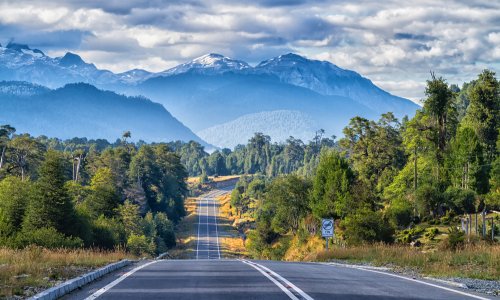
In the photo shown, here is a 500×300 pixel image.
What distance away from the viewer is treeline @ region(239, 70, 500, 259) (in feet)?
285

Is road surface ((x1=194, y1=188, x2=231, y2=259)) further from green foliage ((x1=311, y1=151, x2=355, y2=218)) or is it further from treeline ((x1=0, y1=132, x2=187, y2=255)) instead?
green foliage ((x1=311, y1=151, x2=355, y2=218))

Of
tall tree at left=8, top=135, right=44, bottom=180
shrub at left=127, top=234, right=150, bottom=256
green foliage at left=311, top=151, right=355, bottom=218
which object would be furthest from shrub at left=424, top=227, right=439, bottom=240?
tall tree at left=8, top=135, right=44, bottom=180

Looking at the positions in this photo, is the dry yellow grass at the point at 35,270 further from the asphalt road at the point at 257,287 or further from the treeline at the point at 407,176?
the treeline at the point at 407,176

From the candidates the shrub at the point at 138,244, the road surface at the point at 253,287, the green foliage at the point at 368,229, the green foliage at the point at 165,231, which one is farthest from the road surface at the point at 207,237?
the road surface at the point at 253,287

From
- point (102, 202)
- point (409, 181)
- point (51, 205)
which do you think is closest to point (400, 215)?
point (409, 181)

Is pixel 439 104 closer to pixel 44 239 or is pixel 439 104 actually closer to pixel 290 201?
pixel 290 201

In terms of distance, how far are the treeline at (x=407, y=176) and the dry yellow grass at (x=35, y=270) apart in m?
51.4

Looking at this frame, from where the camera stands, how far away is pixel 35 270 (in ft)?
60.4

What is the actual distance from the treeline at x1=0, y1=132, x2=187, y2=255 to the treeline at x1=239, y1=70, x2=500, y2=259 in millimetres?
22602

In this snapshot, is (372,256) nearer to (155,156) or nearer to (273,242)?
(273,242)

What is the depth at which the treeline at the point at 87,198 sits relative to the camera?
65688 mm

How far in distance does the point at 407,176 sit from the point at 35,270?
84.4 m

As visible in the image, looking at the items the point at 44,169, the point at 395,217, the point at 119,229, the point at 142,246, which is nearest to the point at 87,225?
the point at 44,169

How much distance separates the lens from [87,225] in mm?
72875
